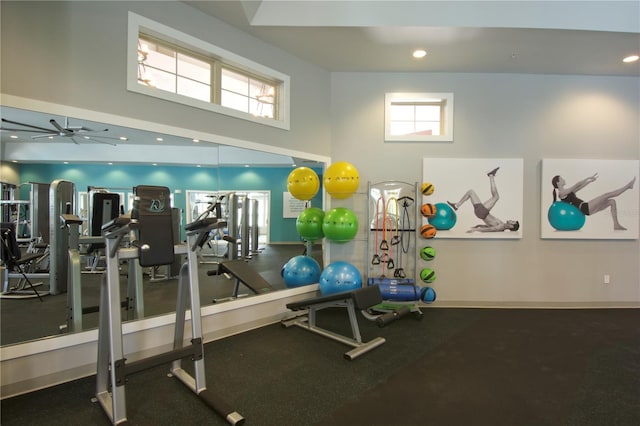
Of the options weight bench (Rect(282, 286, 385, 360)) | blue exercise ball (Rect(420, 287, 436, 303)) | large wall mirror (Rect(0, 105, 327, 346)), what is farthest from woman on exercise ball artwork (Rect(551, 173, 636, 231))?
large wall mirror (Rect(0, 105, 327, 346))

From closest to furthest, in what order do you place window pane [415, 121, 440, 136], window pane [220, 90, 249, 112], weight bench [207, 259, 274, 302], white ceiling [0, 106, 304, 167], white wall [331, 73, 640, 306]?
white ceiling [0, 106, 304, 167]
window pane [220, 90, 249, 112]
weight bench [207, 259, 274, 302]
white wall [331, 73, 640, 306]
window pane [415, 121, 440, 136]

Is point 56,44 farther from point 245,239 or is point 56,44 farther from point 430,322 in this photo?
point 430,322

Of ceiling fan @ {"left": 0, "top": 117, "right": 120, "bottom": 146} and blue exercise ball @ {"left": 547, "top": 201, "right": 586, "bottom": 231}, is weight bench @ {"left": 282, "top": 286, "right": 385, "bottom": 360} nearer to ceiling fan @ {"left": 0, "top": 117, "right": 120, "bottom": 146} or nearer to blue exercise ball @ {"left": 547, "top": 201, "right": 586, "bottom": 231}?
ceiling fan @ {"left": 0, "top": 117, "right": 120, "bottom": 146}

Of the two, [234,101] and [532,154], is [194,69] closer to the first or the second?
[234,101]

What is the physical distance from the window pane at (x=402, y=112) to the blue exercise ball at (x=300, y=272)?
7.78ft

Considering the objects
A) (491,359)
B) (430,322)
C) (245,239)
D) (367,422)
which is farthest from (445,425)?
(245,239)

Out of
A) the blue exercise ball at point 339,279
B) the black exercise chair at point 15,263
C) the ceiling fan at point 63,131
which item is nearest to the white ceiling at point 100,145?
the ceiling fan at point 63,131

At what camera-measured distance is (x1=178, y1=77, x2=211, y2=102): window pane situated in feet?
10.1

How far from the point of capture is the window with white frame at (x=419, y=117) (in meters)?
4.26

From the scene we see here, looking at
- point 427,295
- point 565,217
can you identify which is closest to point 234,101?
point 427,295

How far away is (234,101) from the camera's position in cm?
349

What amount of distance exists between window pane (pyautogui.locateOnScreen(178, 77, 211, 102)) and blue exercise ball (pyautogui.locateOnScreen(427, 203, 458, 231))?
311 centimetres

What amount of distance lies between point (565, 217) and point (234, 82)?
182 inches

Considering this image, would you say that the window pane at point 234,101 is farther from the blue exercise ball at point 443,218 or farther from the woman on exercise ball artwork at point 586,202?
the woman on exercise ball artwork at point 586,202
